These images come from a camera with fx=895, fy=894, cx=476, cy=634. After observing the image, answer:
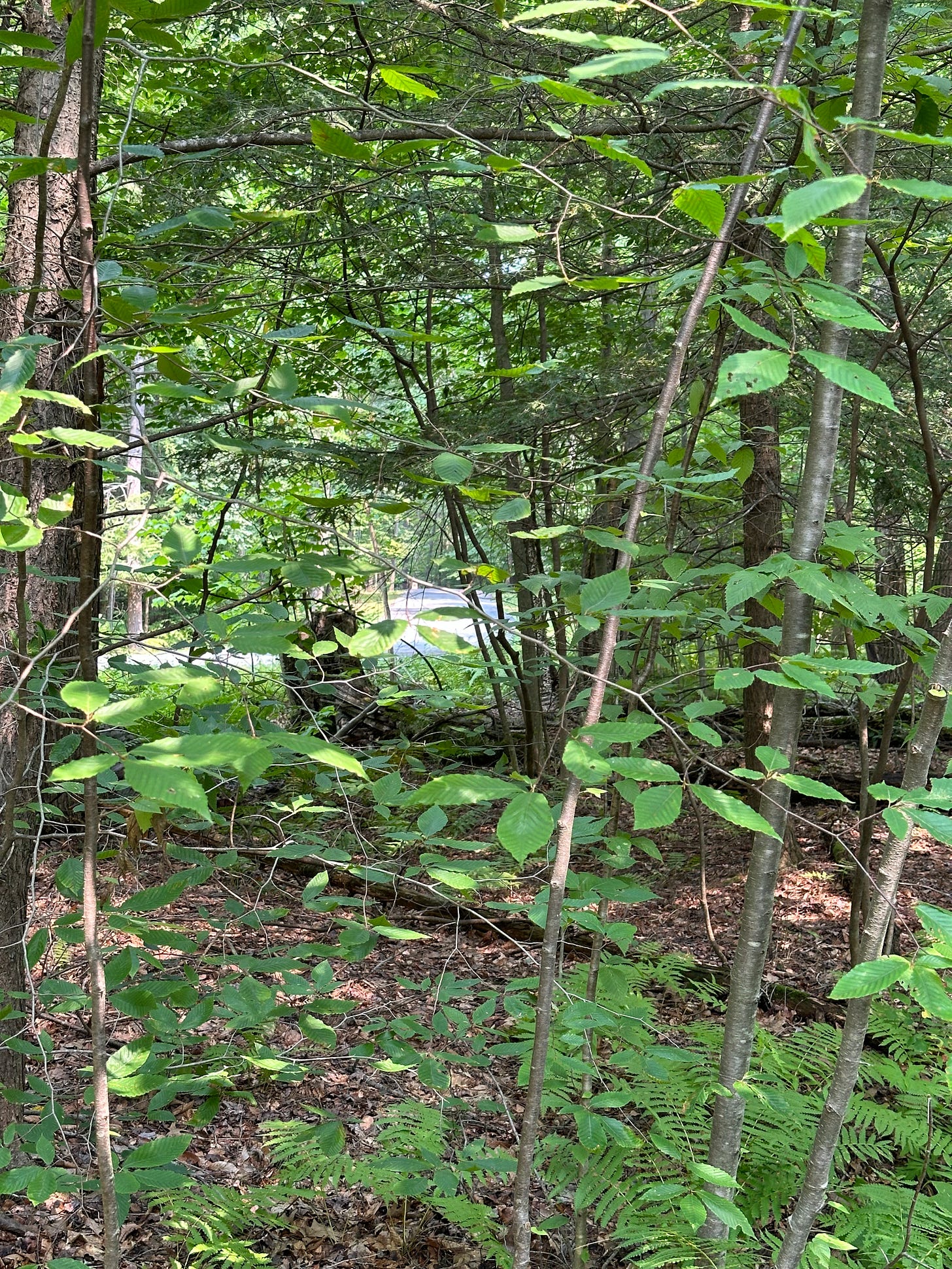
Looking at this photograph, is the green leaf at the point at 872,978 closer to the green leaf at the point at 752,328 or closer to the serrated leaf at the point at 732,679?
the serrated leaf at the point at 732,679

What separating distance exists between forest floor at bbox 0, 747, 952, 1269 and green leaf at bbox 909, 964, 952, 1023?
148 millimetres

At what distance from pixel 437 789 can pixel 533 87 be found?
9.64 ft

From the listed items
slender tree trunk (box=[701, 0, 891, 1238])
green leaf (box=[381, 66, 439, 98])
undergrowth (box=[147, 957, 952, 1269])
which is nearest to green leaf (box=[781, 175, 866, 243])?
green leaf (box=[381, 66, 439, 98])

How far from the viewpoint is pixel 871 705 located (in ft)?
8.56

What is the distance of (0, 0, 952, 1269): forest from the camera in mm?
1334

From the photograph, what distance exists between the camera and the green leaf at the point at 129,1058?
1.65 m

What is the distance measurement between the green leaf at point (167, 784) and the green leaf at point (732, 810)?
24.2 inches

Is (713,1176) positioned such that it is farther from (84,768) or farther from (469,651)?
(84,768)

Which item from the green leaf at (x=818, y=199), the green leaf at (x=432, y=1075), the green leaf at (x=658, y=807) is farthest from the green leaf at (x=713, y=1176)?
the green leaf at (x=818, y=199)

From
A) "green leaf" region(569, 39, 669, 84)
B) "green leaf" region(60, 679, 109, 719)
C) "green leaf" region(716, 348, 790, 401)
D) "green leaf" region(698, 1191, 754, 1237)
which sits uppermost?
"green leaf" region(569, 39, 669, 84)

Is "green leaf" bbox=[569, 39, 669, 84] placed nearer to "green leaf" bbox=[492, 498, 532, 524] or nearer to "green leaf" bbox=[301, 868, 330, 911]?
"green leaf" bbox=[492, 498, 532, 524]

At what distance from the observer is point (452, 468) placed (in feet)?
4.91

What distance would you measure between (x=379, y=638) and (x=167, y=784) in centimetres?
42

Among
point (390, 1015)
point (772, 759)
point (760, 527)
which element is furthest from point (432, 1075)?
point (760, 527)
